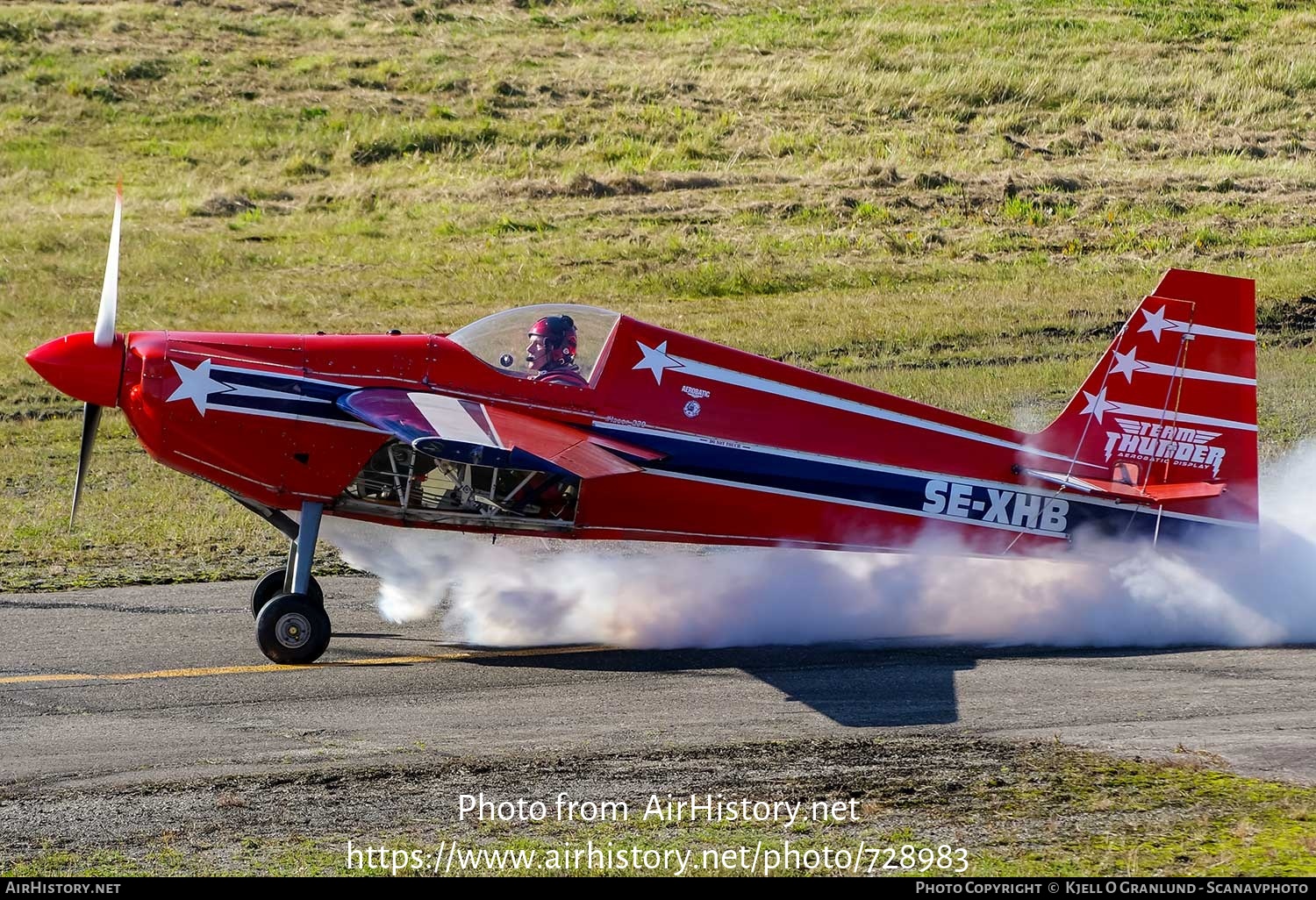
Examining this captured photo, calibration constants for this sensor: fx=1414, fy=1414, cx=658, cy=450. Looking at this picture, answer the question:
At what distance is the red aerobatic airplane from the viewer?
10.0m

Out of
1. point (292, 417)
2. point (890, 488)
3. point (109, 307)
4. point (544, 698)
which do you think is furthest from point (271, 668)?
point (890, 488)

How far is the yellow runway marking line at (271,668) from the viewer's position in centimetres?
978

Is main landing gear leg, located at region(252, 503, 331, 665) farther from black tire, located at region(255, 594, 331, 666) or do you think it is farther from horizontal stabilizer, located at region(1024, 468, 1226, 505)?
horizontal stabilizer, located at region(1024, 468, 1226, 505)

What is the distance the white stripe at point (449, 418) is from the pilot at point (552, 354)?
2.20ft

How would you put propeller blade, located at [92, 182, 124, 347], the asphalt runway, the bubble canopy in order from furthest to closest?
the bubble canopy, propeller blade, located at [92, 182, 124, 347], the asphalt runway

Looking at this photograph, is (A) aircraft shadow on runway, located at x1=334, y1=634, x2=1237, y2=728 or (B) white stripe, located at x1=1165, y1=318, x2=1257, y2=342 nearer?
(A) aircraft shadow on runway, located at x1=334, y1=634, x2=1237, y2=728

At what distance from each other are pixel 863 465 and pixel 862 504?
0.30 meters

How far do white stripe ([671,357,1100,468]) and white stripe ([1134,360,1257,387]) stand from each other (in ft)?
3.06

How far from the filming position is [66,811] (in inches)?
293

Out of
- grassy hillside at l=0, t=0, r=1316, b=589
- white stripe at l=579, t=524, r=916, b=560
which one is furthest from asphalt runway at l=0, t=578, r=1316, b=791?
Answer: grassy hillside at l=0, t=0, r=1316, b=589

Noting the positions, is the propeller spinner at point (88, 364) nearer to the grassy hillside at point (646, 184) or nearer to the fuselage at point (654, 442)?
the fuselage at point (654, 442)

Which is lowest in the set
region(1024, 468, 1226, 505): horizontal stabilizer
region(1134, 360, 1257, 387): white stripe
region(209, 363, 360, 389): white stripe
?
region(209, 363, 360, 389): white stripe

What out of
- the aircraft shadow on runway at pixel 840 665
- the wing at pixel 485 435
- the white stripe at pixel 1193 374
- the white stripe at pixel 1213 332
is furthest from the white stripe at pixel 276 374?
the white stripe at pixel 1213 332

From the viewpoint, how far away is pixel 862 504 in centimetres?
1065
